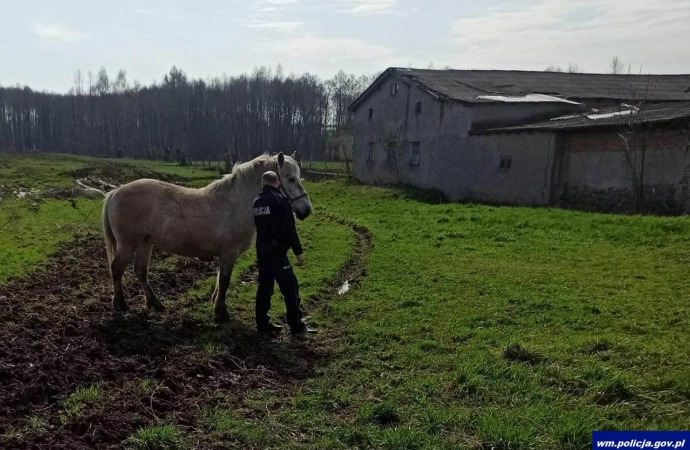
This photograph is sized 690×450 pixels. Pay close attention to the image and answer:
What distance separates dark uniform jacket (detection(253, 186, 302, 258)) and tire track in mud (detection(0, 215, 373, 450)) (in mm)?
1096

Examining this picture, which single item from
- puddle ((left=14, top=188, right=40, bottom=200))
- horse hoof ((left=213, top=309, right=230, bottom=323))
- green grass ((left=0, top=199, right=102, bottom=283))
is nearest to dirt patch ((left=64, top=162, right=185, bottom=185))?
puddle ((left=14, top=188, right=40, bottom=200))

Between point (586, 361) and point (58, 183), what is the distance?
22.7 m

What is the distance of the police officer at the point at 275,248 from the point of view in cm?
627

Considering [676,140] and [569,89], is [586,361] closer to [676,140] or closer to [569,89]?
[676,140]

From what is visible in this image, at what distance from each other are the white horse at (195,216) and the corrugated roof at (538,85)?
18369 millimetres

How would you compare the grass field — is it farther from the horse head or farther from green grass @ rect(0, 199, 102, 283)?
the horse head

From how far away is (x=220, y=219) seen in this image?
702 centimetres

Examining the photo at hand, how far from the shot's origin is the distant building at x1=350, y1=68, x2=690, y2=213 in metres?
16.2

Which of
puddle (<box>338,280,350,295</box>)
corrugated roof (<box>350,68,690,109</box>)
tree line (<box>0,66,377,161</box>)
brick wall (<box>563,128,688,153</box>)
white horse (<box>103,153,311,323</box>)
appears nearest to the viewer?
white horse (<box>103,153,311,323</box>)

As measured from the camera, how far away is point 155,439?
12.0 feet

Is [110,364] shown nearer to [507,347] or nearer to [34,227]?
[507,347]

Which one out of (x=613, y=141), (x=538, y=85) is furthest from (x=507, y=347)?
(x=538, y=85)

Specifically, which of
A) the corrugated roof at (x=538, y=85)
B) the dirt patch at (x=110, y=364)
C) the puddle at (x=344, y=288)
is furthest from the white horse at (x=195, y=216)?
the corrugated roof at (x=538, y=85)

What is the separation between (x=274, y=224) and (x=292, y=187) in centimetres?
77
